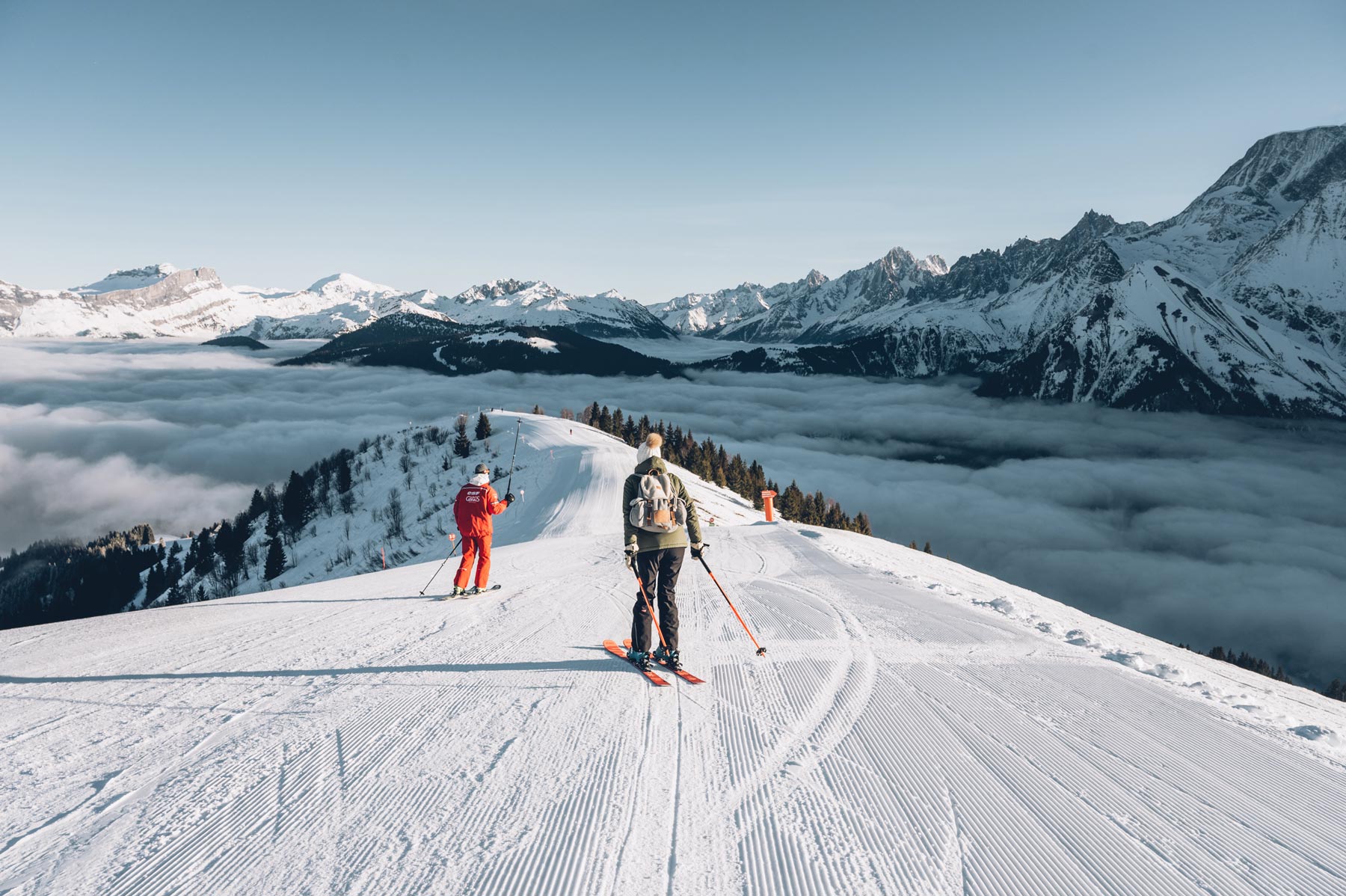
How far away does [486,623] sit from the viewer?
9.09 meters

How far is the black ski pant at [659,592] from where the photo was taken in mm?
6816

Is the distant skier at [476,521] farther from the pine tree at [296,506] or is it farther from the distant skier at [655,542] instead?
the pine tree at [296,506]

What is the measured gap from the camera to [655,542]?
6.79m

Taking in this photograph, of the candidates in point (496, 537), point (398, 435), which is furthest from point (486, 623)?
point (398, 435)

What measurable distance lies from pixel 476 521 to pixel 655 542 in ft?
17.7

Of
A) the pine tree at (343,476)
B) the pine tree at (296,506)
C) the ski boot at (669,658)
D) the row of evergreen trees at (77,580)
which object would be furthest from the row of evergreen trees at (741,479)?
the row of evergreen trees at (77,580)

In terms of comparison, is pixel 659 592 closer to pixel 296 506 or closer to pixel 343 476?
pixel 296 506

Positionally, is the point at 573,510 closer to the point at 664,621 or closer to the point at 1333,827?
the point at 664,621

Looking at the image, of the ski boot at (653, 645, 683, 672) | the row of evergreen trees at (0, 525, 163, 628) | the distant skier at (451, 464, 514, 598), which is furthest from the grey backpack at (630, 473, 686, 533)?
the row of evergreen trees at (0, 525, 163, 628)

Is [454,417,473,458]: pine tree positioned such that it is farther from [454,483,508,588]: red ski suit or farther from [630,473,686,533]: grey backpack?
[630,473,686,533]: grey backpack

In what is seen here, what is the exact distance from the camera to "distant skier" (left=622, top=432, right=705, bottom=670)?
22.0 ft

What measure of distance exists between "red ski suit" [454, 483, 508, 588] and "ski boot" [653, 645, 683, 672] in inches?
186

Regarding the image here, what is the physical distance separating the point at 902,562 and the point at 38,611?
163120 mm

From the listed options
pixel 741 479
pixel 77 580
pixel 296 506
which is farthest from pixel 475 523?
pixel 77 580
